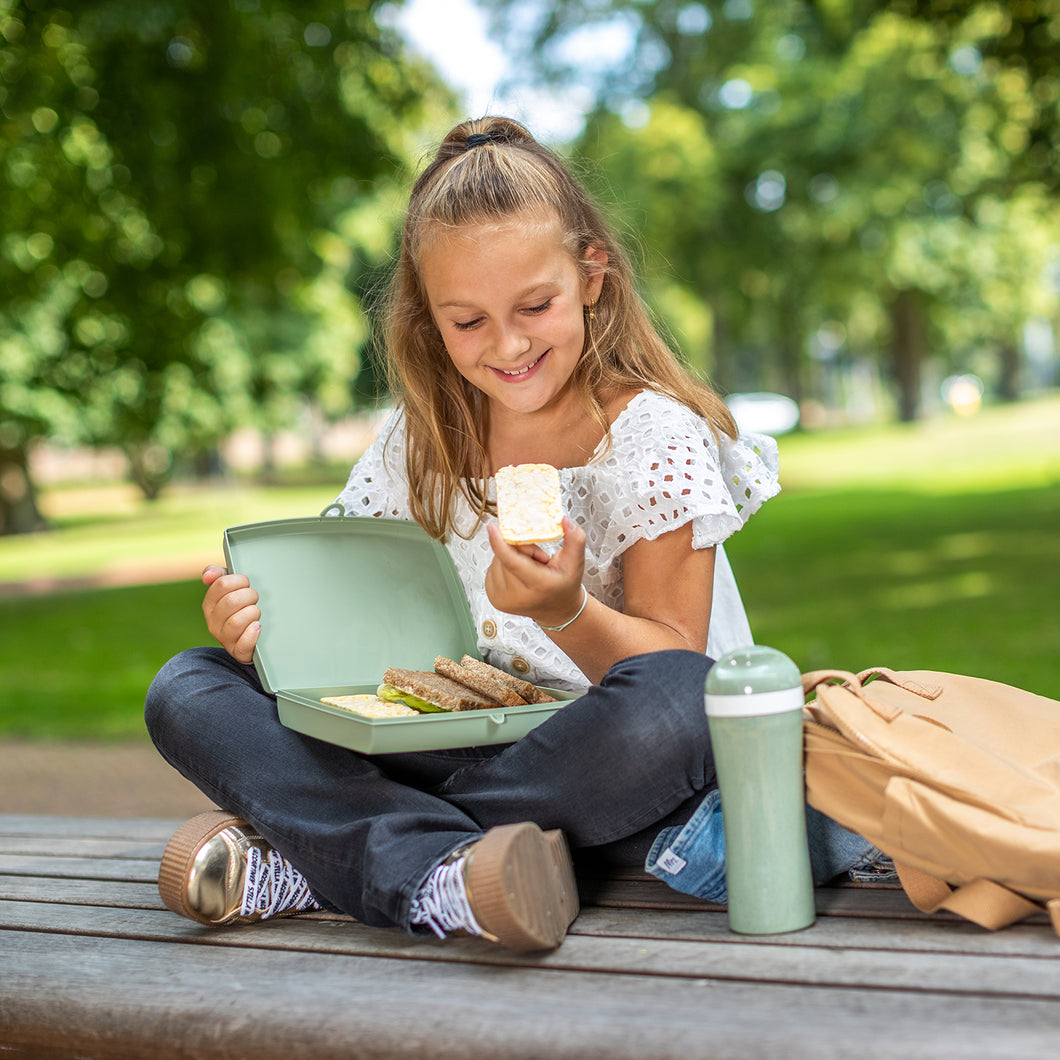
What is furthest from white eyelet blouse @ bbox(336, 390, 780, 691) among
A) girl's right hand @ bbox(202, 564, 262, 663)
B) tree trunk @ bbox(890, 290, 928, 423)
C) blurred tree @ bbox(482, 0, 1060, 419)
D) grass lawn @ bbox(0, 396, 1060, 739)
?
tree trunk @ bbox(890, 290, 928, 423)

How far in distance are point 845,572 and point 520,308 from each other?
8.75m

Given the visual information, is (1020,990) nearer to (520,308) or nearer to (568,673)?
(568,673)

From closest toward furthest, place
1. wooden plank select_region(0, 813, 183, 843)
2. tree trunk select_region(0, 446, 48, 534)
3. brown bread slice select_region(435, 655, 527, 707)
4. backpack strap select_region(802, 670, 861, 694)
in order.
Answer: backpack strap select_region(802, 670, 861, 694) < brown bread slice select_region(435, 655, 527, 707) < wooden plank select_region(0, 813, 183, 843) < tree trunk select_region(0, 446, 48, 534)

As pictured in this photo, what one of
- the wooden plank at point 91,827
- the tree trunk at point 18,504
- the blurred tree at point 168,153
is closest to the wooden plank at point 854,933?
the wooden plank at point 91,827

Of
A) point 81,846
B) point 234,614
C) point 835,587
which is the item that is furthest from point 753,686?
point 835,587

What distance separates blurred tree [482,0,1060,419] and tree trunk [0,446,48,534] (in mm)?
12231

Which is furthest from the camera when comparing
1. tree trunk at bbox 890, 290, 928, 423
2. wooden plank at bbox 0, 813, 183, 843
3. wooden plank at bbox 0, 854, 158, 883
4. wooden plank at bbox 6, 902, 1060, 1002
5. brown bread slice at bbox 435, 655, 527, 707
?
tree trunk at bbox 890, 290, 928, 423

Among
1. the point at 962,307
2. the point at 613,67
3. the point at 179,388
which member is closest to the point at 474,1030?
the point at 179,388

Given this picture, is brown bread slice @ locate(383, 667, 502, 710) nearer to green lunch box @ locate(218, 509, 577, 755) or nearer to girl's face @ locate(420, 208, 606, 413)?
green lunch box @ locate(218, 509, 577, 755)

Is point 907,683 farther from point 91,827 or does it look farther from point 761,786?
point 91,827

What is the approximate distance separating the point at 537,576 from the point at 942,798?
72 centimetres

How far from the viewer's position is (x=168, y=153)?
996 cm

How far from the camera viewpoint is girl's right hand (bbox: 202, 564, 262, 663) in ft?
8.35

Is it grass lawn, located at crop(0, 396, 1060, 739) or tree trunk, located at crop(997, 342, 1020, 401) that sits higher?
tree trunk, located at crop(997, 342, 1020, 401)
